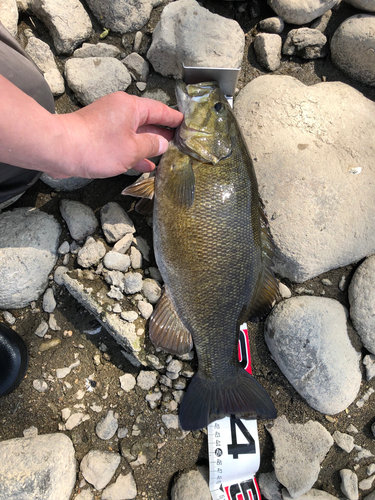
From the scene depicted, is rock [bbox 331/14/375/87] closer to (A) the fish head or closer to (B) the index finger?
(A) the fish head

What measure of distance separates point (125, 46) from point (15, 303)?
7.01 ft

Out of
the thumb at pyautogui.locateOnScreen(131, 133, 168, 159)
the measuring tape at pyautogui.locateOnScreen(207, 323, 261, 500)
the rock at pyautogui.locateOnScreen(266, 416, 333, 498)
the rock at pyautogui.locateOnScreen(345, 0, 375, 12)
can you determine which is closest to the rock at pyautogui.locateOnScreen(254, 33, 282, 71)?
the rock at pyautogui.locateOnScreen(345, 0, 375, 12)

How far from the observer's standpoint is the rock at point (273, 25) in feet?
8.73

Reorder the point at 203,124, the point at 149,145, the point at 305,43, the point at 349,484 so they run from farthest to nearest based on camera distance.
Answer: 1. the point at 305,43
2. the point at 349,484
3. the point at 203,124
4. the point at 149,145

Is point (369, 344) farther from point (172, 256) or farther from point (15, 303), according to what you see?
point (15, 303)

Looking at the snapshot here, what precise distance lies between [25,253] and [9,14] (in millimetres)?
1670

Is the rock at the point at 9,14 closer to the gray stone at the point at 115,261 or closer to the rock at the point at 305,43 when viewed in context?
the gray stone at the point at 115,261

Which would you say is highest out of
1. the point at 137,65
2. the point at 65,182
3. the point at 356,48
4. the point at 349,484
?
the point at 137,65

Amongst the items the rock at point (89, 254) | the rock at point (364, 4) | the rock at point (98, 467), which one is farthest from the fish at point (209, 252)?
the rock at point (364, 4)

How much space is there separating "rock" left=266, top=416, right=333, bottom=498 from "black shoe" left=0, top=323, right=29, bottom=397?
6.35 ft

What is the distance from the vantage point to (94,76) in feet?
7.81

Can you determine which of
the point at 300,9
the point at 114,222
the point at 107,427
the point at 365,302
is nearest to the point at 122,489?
the point at 107,427

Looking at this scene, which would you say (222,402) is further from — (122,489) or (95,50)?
(95,50)

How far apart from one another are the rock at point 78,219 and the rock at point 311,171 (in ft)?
4.20
